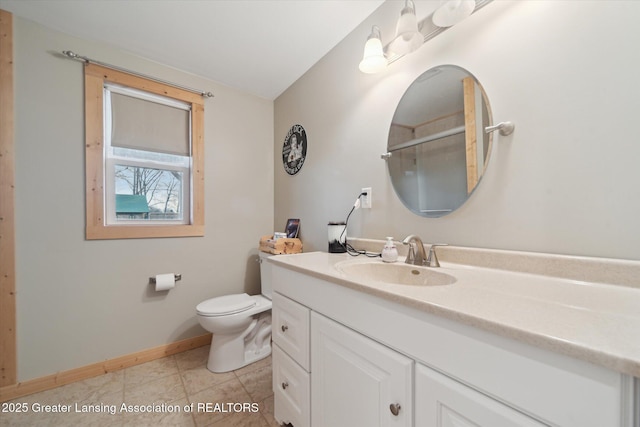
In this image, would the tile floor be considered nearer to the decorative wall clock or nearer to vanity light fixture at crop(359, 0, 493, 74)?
the decorative wall clock

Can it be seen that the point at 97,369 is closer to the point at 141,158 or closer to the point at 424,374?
the point at 141,158

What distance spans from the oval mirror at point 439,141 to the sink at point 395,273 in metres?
0.29

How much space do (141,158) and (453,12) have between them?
215 cm

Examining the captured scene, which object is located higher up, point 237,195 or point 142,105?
point 142,105

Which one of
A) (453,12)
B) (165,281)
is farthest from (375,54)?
(165,281)

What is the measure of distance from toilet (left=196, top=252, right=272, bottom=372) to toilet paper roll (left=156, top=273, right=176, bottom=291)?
1.04 feet

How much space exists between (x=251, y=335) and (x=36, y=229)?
4.99ft

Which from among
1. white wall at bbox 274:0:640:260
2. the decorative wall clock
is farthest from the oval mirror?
the decorative wall clock

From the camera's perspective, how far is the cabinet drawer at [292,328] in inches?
38.7

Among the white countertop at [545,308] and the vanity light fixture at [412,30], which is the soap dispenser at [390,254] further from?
the vanity light fixture at [412,30]

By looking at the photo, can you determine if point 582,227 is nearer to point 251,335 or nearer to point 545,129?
point 545,129

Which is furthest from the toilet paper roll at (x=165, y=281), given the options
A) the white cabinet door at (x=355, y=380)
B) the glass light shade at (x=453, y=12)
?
the glass light shade at (x=453, y=12)

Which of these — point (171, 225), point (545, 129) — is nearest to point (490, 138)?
point (545, 129)

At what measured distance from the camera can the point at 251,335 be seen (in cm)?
175
